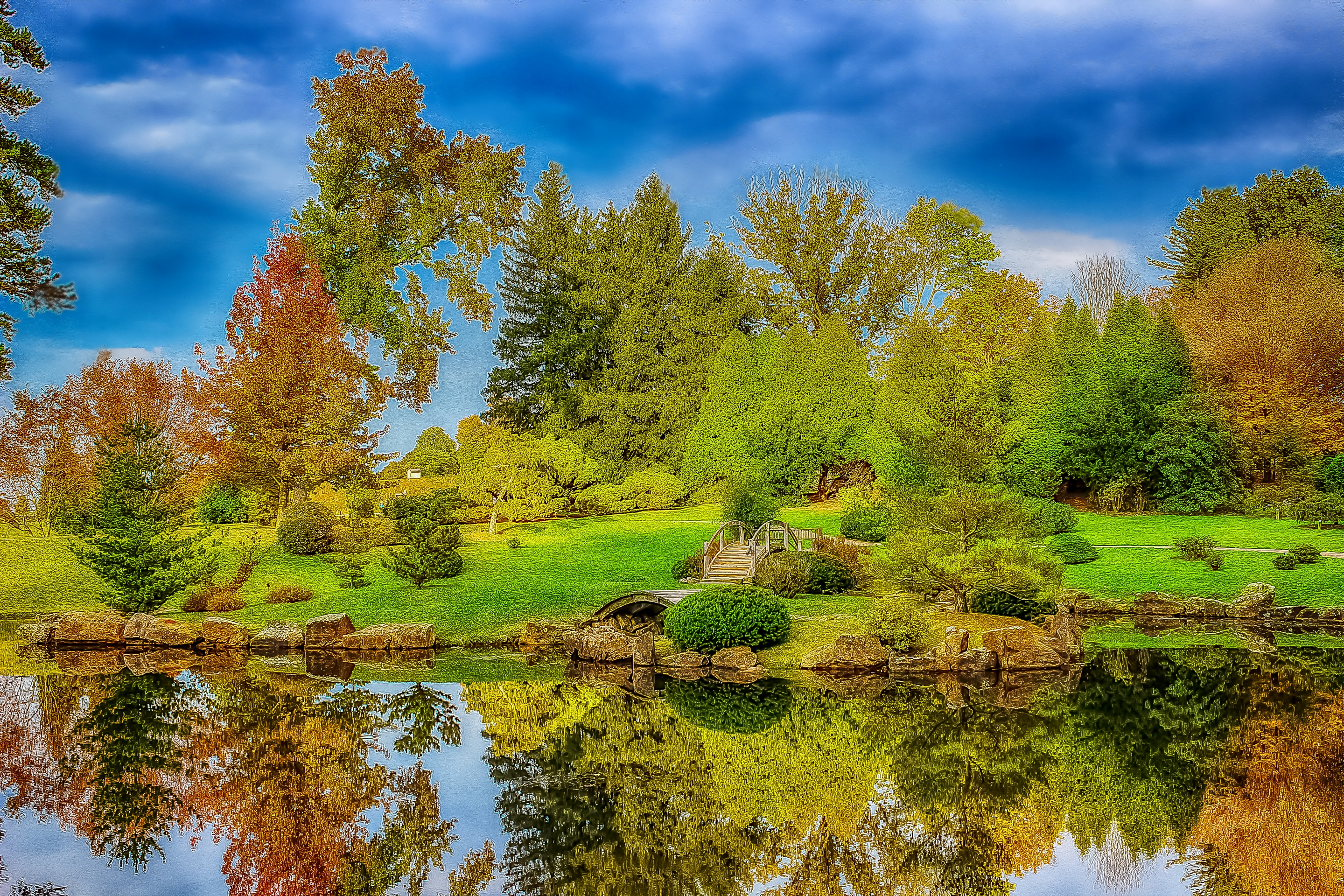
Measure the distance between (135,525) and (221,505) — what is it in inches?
597

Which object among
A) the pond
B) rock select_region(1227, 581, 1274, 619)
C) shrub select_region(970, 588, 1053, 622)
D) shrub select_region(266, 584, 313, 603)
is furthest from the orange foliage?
shrub select_region(266, 584, 313, 603)

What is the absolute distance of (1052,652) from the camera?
1662cm

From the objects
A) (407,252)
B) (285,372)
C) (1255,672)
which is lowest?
(1255,672)

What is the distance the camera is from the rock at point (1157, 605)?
2355 centimetres

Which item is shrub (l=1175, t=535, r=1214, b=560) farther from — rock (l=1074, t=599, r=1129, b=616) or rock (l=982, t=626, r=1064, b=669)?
rock (l=982, t=626, r=1064, b=669)

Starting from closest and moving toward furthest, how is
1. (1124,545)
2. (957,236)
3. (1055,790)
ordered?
(1055,790), (1124,545), (957,236)

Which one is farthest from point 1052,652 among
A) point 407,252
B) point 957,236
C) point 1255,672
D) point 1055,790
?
point 957,236

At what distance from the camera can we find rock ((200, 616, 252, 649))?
67.3 ft

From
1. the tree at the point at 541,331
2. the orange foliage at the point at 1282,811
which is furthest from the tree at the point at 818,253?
the orange foliage at the point at 1282,811

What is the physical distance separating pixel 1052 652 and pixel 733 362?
27983 mm

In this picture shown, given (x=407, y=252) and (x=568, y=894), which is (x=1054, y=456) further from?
(x=568, y=894)

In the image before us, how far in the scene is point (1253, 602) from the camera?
22828 mm

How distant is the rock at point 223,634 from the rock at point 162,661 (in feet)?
1.58

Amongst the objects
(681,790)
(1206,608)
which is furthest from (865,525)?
(681,790)
